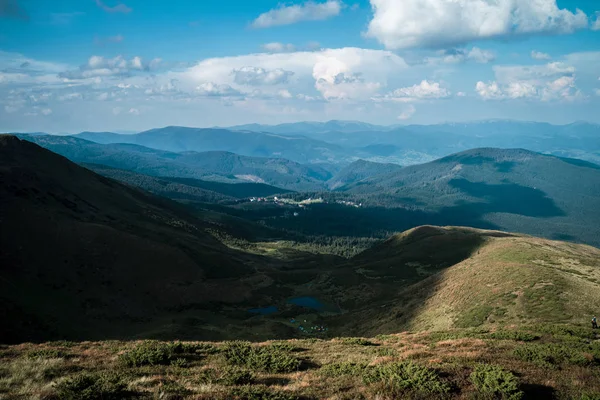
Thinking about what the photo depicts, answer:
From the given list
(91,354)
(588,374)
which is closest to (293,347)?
(91,354)

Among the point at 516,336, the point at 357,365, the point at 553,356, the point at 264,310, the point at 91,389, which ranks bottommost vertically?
the point at 264,310

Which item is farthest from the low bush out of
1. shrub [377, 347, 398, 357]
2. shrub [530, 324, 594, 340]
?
shrub [530, 324, 594, 340]

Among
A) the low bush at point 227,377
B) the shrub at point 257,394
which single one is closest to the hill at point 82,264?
the low bush at point 227,377

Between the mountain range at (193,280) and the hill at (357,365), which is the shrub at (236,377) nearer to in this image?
the hill at (357,365)

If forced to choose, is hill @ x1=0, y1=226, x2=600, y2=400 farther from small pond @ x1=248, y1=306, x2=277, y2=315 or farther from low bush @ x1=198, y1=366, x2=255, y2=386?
small pond @ x1=248, y1=306, x2=277, y2=315

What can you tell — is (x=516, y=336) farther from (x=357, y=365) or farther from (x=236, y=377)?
(x=236, y=377)

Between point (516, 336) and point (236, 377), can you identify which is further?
point (516, 336)

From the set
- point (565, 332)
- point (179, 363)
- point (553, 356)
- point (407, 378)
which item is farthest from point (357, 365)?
point (565, 332)
